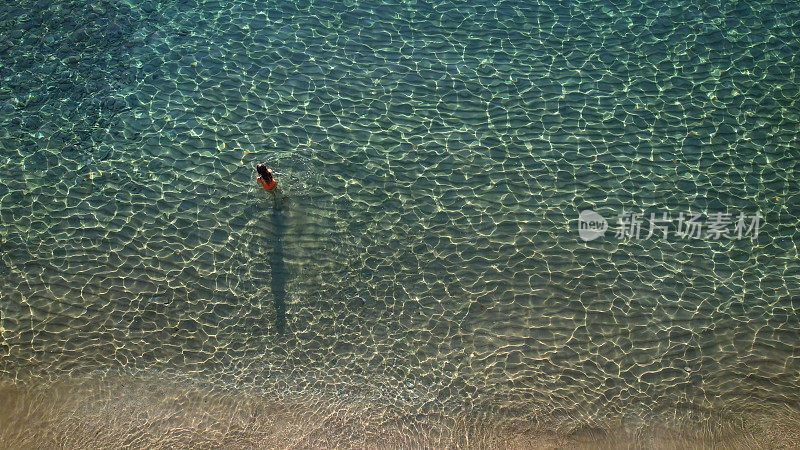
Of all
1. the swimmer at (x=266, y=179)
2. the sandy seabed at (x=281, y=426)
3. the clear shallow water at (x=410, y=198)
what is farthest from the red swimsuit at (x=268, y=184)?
the sandy seabed at (x=281, y=426)

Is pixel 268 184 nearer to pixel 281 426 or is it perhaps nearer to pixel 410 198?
pixel 410 198

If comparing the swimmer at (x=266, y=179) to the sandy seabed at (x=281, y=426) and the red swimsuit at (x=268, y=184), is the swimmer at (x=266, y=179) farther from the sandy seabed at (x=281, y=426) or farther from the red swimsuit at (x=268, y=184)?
the sandy seabed at (x=281, y=426)

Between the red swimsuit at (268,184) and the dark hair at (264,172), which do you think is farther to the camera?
the red swimsuit at (268,184)

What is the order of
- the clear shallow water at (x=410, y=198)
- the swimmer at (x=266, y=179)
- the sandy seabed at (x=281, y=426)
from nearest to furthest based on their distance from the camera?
the sandy seabed at (x=281, y=426) → the clear shallow water at (x=410, y=198) → the swimmer at (x=266, y=179)

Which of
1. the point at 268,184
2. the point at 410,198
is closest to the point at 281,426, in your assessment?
the point at 268,184

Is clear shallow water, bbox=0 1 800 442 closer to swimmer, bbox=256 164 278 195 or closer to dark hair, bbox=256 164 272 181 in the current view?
swimmer, bbox=256 164 278 195

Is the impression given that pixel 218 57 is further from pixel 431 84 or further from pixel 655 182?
pixel 655 182
